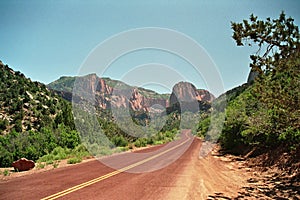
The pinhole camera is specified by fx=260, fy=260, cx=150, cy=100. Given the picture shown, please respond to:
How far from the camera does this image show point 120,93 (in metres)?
148

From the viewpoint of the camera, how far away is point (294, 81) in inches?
310

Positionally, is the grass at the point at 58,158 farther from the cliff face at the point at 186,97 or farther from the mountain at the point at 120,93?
the cliff face at the point at 186,97

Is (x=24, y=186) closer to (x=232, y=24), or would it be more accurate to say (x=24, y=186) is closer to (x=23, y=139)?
(x=232, y=24)

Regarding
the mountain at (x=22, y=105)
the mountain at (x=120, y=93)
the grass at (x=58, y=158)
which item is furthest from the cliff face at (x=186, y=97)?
the grass at (x=58, y=158)

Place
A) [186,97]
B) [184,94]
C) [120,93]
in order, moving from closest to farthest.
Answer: [120,93]
[186,97]
[184,94]

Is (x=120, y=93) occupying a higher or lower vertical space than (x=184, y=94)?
lower

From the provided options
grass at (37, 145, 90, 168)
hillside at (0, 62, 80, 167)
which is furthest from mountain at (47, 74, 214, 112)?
grass at (37, 145, 90, 168)

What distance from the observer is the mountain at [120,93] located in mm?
125188

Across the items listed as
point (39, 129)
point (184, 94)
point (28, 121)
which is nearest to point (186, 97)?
point (184, 94)

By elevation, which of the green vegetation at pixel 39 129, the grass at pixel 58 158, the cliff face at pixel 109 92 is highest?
the cliff face at pixel 109 92

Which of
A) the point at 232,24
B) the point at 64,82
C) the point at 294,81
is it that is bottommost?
the point at 294,81

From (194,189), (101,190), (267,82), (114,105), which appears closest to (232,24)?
(267,82)

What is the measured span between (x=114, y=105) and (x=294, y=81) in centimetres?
10854

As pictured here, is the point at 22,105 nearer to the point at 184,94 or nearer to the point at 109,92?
the point at 109,92
